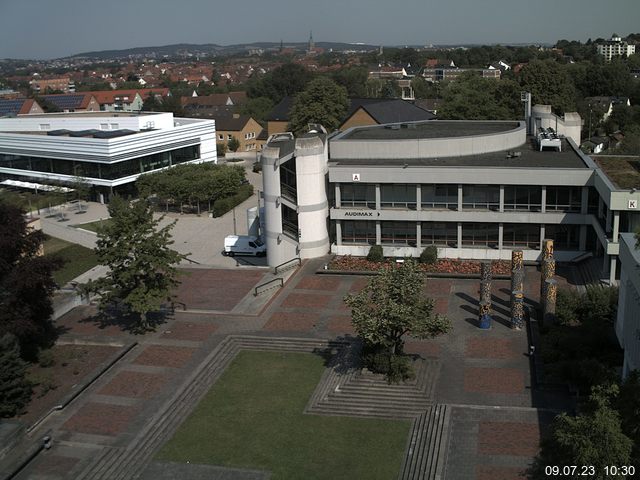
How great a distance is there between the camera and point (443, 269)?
39.2m

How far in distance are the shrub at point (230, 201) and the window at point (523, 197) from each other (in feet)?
90.7

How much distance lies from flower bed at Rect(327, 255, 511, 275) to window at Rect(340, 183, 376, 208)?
3250mm

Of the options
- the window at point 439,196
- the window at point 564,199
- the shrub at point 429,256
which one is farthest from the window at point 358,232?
the window at point 564,199

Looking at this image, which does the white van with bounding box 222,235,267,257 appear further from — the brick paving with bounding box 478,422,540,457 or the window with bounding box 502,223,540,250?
the brick paving with bounding box 478,422,540,457

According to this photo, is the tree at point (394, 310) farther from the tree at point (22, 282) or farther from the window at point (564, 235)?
the window at point (564, 235)

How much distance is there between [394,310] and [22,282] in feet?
46.6

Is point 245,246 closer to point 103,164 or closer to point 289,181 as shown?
point 289,181

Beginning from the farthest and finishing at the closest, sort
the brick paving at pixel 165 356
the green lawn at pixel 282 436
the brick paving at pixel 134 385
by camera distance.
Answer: the brick paving at pixel 165 356 → the brick paving at pixel 134 385 → the green lawn at pixel 282 436

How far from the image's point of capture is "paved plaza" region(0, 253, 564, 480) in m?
22.4

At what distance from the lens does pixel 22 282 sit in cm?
2781

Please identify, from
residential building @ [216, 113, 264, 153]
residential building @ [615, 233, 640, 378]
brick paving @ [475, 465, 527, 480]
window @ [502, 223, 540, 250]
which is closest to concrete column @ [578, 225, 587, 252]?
window @ [502, 223, 540, 250]

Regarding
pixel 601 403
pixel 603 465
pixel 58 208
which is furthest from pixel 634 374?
pixel 58 208

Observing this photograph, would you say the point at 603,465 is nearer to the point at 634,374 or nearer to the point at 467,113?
the point at 634,374

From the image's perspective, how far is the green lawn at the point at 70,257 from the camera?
45.9 metres
